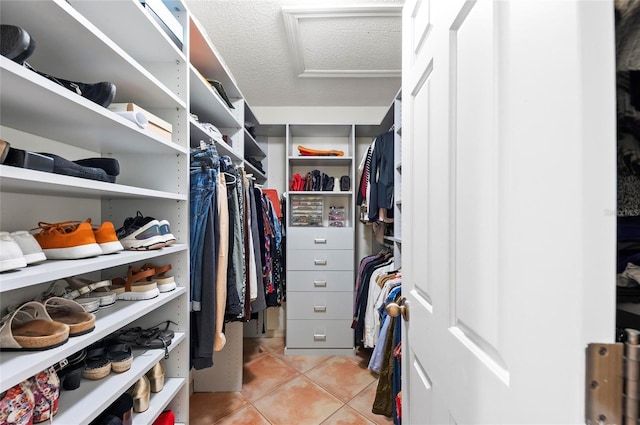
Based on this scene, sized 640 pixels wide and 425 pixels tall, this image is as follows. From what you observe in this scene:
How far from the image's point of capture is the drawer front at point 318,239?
87.8 inches

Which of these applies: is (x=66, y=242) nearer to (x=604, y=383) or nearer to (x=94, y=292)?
(x=94, y=292)

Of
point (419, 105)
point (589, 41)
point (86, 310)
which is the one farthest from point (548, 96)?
point (86, 310)

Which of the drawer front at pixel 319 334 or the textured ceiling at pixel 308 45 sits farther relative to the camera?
the drawer front at pixel 319 334

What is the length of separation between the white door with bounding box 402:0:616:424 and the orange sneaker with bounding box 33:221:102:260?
3.01 feet

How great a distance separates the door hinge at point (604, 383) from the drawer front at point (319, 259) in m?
1.98

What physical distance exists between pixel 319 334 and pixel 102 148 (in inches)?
75.8

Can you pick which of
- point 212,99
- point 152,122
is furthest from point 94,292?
point 212,99

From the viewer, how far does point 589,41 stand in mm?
258

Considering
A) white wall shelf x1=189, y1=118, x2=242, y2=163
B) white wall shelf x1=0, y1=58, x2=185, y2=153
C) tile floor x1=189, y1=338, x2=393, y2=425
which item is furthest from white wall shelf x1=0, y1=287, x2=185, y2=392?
tile floor x1=189, y1=338, x2=393, y2=425

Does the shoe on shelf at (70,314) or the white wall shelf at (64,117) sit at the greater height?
the white wall shelf at (64,117)

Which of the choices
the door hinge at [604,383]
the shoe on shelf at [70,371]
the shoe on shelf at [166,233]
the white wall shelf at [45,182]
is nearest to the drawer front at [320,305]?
the shoe on shelf at [166,233]

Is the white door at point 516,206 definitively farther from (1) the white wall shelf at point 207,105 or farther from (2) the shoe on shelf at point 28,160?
(1) the white wall shelf at point 207,105

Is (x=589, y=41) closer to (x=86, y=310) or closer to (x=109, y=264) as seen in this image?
(x=109, y=264)

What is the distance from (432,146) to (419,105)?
0.57ft
